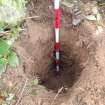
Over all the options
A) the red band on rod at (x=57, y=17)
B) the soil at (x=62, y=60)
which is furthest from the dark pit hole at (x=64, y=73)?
the red band on rod at (x=57, y=17)

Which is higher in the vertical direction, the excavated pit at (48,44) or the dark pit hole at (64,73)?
the excavated pit at (48,44)

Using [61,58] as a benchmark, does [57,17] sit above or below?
above

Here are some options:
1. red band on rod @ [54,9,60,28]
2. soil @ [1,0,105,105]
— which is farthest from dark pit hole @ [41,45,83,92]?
red band on rod @ [54,9,60,28]

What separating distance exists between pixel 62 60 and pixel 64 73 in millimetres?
140

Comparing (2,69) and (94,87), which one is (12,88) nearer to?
(2,69)

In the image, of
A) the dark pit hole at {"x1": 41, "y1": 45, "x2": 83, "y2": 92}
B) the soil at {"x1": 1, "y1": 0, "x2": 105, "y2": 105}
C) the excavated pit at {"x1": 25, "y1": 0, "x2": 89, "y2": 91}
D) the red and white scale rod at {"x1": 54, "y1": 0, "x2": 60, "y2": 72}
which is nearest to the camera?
the soil at {"x1": 1, "y1": 0, "x2": 105, "y2": 105}

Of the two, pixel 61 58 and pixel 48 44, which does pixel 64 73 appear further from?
pixel 48 44

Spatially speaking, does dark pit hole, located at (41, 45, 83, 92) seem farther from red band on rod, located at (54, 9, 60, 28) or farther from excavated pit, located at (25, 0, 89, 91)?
red band on rod, located at (54, 9, 60, 28)

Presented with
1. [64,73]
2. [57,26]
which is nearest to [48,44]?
[57,26]

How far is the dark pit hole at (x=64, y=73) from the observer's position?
2313 mm

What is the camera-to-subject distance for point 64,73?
2.50 metres

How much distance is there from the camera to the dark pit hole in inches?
91.1

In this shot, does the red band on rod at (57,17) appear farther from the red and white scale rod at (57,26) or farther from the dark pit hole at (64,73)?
the dark pit hole at (64,73)

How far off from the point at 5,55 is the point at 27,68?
0.25m
